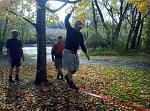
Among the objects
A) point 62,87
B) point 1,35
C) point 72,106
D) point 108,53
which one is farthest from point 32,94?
point 1,35

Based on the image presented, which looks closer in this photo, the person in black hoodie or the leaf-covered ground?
the leaf-covered ground

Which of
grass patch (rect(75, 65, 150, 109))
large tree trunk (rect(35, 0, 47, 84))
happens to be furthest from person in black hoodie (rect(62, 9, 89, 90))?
large tree trunk (rect(35, 0, 47, 84))

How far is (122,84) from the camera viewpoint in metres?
15.4

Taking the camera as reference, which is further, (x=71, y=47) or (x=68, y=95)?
(x=71, y=47)

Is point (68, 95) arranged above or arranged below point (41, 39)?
below

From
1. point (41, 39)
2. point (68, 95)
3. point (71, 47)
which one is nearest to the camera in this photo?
point (68, 95)

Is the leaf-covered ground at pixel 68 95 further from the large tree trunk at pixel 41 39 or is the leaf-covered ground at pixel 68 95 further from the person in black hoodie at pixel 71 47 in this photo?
the person in black hoodie at pixel 71 47

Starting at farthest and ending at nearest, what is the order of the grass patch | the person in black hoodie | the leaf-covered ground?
the person in black hoodie
the grass patch
the leaf-covered ground

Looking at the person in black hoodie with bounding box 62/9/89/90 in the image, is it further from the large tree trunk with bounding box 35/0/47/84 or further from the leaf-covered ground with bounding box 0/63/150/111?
the large tree trunk with bounding box 35/0/47/84

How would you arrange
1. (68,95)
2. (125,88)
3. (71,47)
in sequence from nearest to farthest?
1. (68,95)
2. (71,47)
3. (125,88)

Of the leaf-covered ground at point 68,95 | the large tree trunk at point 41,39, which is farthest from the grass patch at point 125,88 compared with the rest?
the large tree trunk at point 41,39

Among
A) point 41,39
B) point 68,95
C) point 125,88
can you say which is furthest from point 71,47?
point 41,39

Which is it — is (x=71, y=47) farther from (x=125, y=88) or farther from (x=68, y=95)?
(x=125, y=88)

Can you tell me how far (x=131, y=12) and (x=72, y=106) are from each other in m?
50.4
